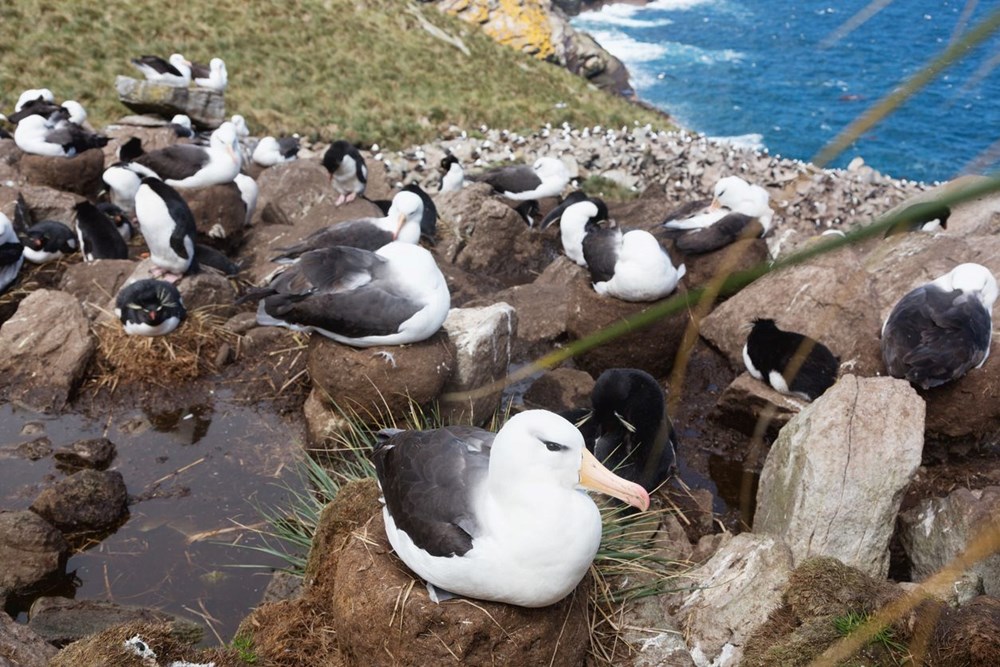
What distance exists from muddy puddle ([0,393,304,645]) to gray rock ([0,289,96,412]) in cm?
21

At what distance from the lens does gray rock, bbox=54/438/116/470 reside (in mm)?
6238

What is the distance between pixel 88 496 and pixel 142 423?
1379 mm

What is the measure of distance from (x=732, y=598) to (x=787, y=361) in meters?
2.64

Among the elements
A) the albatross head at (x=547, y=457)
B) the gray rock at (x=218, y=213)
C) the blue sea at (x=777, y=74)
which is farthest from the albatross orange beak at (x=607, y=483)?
the blue sea at (x=777, y=74)

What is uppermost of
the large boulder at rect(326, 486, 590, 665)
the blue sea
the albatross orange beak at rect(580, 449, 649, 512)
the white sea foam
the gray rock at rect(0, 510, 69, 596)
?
the albatross orange beak at rect(580, 449, 649, 512)

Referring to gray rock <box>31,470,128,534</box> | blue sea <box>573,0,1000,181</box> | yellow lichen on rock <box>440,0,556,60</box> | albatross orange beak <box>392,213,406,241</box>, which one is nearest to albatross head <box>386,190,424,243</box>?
albatross orange beak <box>392,213,406,241</box>

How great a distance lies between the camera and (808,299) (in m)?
7.74

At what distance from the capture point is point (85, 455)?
624cm

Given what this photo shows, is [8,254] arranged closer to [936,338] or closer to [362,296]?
[362,296]

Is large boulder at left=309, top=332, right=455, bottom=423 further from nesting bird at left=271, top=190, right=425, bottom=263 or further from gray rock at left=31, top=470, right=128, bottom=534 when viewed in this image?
nesting bird at left=271, top=190, right=425, bottom=263

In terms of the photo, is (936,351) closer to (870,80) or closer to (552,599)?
(552,599)

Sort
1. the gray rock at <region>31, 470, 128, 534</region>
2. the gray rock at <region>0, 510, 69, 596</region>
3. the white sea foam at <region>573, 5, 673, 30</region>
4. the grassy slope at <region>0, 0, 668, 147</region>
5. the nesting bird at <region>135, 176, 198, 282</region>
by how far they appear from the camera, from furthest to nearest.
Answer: the white sea foam at <region>573, 5, 673, 30</region> < the grassy slope at <region>0, 0, 668, 147</region> < the nesting bird at <region>135, 176, 198, 282</region> < the gray rock at <region>31, 470, 128, 534</region> < the gray rock at <region>0, 510, 69, 596</region>

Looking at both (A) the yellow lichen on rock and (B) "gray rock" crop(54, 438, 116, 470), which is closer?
(B) "gray rock" crop(54, 438, 116, 470)

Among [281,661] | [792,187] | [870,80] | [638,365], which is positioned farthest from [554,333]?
[870,80]
